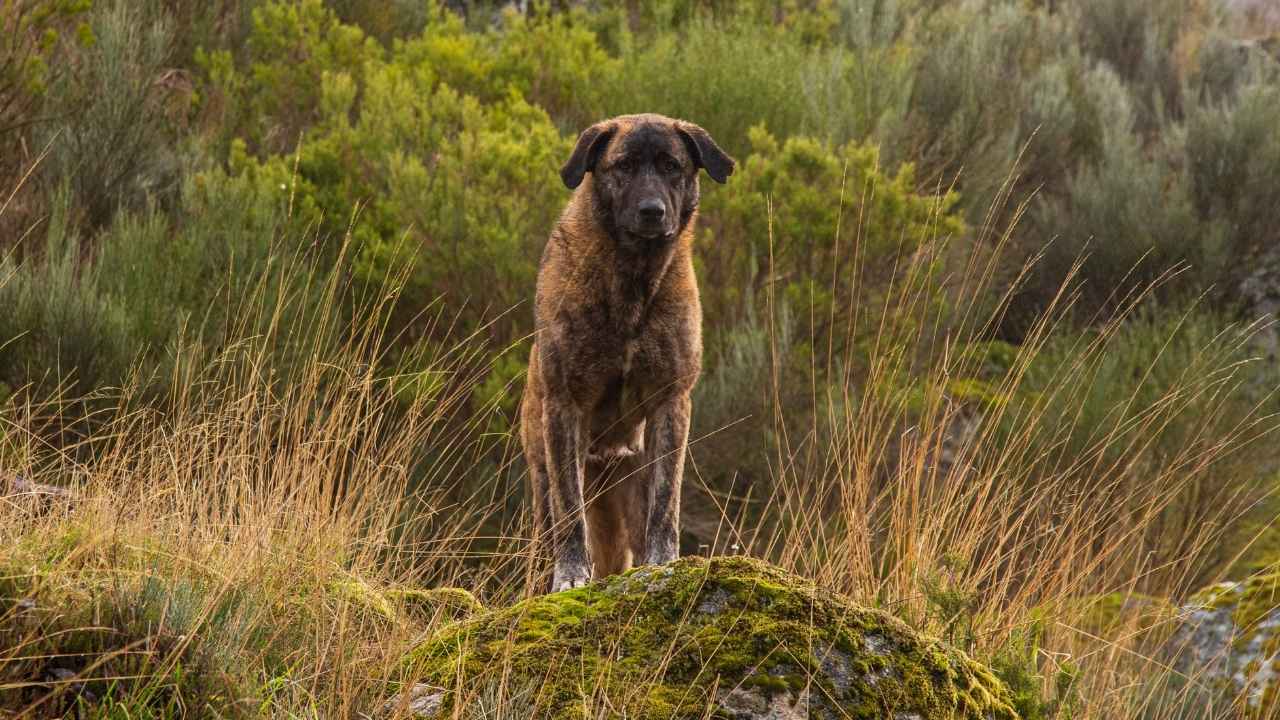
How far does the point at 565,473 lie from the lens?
4.85 meters

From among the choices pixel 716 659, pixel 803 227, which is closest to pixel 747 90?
pixel 803 227

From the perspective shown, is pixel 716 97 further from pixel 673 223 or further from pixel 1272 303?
pixel 673 223

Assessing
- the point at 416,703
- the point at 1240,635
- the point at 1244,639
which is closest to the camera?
the point at 416,703

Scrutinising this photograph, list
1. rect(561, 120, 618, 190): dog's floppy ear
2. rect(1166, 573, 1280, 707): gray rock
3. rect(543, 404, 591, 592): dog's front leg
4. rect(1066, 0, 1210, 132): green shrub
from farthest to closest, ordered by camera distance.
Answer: rect(1066, 0, 1210, 132): green shrub
rect(1166, 573, 1280, 707): gray rock
rect(561, 120, 618, 190): dog's floppy ear
rect(543, 404, 591, 592): dog's front leg

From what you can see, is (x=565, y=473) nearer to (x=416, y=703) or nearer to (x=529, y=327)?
(x=416, y=703)

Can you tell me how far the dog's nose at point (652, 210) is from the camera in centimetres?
468

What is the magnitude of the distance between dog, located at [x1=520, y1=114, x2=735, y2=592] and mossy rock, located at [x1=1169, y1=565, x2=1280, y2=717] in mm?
1854

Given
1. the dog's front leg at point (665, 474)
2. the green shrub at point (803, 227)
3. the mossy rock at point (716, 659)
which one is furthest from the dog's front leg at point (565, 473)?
the green shrub at point (803, 227)

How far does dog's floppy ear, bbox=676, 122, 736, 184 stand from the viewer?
195 inches

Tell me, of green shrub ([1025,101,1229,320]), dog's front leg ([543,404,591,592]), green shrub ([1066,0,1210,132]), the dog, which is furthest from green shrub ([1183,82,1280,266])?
dog's front leg ([543,404,591,592])

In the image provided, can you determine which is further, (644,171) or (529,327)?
(529,327)

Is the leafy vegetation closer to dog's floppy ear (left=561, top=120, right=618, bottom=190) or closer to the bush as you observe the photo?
the bush

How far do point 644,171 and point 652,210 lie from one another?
0.69 feet

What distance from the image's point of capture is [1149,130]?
15.1 meters
